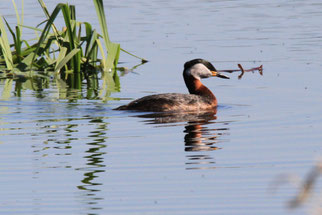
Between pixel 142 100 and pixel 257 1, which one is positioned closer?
pixel 142 100

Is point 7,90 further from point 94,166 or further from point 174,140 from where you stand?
point 94,166

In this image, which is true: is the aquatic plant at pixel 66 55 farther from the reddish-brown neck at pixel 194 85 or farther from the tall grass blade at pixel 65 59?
the reddish-brown neck at pixel 194 85

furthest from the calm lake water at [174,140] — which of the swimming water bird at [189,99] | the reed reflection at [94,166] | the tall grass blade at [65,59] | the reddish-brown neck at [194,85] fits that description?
the reddish-brown neck at [194,85]

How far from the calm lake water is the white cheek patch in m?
0.50

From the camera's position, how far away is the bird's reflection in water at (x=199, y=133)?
9.17 metres

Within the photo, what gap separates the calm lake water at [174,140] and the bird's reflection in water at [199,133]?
0.02m

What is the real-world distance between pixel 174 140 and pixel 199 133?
723mm

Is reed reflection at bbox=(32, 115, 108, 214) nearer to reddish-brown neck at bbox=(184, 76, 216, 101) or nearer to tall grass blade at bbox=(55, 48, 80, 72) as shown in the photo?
reddish-brown neck at bbox=(184, 76, 216, 101)

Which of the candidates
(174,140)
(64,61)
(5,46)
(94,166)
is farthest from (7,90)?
(94,166)

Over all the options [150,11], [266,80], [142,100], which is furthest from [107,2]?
[142,100]

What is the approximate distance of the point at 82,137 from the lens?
1078cm

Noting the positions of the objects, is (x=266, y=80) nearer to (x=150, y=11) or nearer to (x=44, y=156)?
(x=44, y=156)

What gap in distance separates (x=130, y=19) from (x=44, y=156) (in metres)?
16.8

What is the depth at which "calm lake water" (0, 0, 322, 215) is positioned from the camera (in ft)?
24.5
